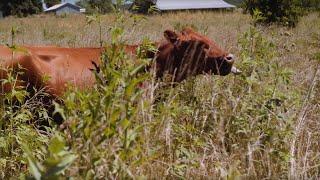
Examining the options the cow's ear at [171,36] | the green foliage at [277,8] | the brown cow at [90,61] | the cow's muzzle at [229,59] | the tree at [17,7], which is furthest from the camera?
the tree at [17,7]

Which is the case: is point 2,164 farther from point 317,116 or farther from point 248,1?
point 248,1

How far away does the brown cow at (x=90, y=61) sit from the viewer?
436 centimetres

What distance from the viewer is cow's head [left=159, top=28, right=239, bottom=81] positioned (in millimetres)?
4797

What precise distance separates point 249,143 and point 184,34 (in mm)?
2357

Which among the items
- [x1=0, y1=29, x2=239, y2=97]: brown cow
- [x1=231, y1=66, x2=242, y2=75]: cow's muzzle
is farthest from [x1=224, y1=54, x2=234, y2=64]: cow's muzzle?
[x1=231, y1=66, x2=242, y2=75]: cow's muzzle

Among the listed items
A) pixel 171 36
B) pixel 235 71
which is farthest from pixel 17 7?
pixel 235 71

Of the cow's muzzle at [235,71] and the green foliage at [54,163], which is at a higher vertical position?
the green foliage at [54,163]

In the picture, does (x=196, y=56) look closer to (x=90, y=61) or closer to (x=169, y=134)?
(x=90, y=61)

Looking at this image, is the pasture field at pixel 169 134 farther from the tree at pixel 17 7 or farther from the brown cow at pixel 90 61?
the tree at pixel 17 7

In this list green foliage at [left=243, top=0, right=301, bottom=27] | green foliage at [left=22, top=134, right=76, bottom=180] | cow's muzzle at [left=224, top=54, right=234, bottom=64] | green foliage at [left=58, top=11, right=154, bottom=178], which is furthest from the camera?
green foliage at [left=243, top=0, right=301, bottom=27]

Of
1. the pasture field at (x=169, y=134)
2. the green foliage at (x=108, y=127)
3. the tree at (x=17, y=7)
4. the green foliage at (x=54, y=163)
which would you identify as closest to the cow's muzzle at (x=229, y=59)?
the pasture field at (x=169, y=134)

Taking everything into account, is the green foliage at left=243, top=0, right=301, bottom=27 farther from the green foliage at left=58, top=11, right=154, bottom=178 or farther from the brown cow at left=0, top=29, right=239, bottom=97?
the green foliage at left=58, top=11, right=154, bottom=178

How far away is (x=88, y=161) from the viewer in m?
2.03

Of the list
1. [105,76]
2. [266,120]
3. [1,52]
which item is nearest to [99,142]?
[105,76]
